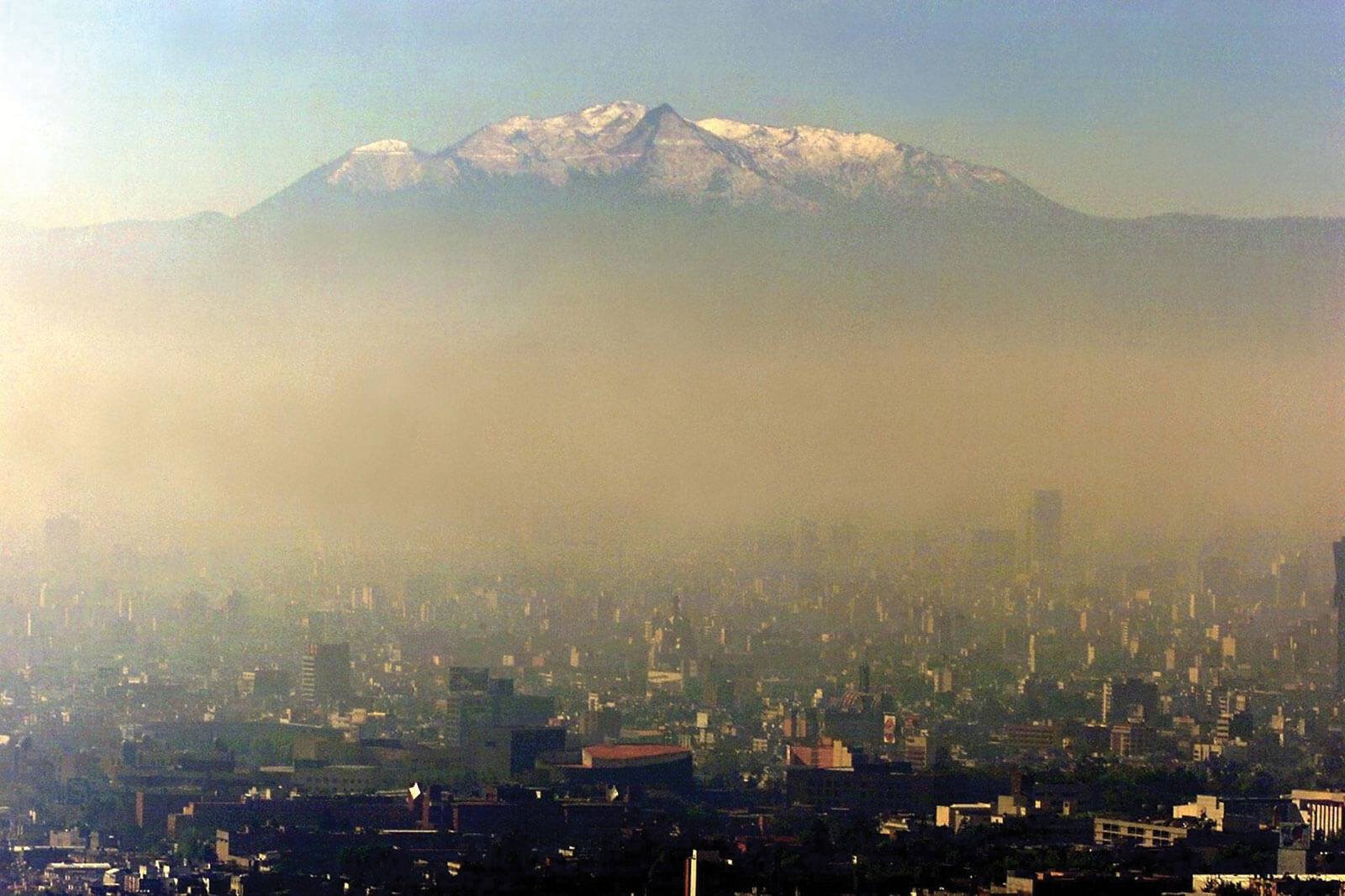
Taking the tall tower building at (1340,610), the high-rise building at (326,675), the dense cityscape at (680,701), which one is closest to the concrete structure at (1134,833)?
the dense cityscape at (680,701)

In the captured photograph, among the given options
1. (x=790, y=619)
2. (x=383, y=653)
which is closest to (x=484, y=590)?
(x=383, y=653)

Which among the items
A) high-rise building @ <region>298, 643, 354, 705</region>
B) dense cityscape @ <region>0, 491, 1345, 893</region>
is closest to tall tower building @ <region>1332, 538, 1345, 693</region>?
dense cityscape @ <region>0, 491, 1345, 893</region>

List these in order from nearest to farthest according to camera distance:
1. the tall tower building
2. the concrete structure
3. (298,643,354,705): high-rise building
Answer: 1. the concrete structure
2. the tall tower building
3. (298,643,354,705): high-rise building

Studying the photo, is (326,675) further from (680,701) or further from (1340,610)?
(1340,610)

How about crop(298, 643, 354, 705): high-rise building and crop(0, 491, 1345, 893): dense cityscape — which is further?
crop(298, 643, 354, 705): high-rise building

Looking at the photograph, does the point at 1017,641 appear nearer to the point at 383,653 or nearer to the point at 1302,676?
the point at 1302,676

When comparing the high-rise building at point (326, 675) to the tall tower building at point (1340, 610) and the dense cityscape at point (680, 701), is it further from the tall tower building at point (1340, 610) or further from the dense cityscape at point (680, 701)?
the tall tower building at point (1340, 610)

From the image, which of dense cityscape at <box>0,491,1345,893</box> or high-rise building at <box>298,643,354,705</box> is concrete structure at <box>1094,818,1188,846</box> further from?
high-rise building at <box>298,643,354,705</box>
